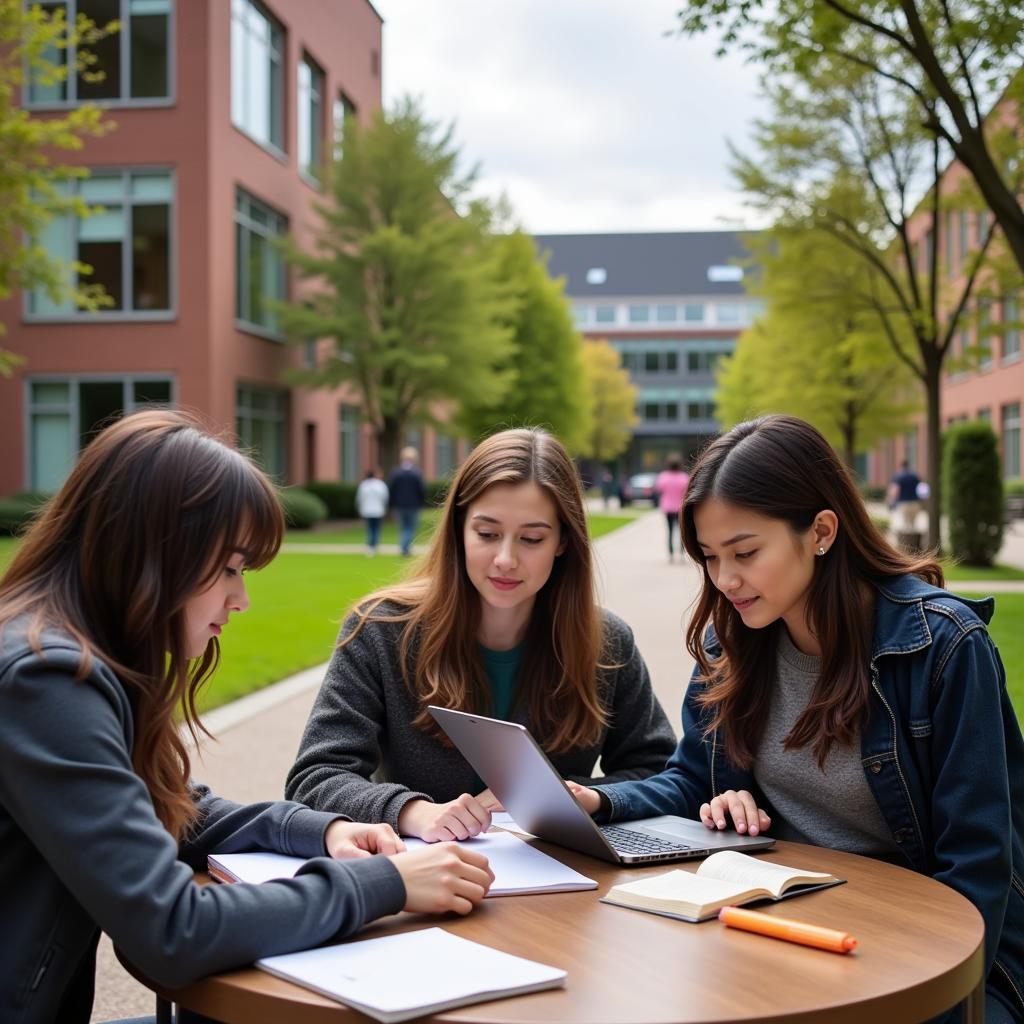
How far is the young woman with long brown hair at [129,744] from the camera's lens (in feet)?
5.95

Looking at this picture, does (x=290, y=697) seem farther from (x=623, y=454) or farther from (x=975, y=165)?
(x=623, y=454)

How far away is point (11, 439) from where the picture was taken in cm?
2706

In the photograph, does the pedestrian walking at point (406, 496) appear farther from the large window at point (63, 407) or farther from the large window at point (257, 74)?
the large window at point (257, 74)

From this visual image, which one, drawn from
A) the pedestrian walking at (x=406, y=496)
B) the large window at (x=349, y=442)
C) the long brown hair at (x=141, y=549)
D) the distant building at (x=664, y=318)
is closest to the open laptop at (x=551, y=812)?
the long brown hair at (x=141, y=549)

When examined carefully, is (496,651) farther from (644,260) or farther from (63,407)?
(644,260)

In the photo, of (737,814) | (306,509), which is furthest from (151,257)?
(737,814)

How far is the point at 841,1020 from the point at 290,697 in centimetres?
741

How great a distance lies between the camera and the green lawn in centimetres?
1759

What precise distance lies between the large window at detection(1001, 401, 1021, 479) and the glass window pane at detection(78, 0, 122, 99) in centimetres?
2932

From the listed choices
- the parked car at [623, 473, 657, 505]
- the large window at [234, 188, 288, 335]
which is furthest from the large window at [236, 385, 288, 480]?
the parked car at [623, 473, 657, 505]

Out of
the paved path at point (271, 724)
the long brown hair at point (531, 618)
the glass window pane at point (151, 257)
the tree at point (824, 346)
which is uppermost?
the glass window pane at point (151, 257)

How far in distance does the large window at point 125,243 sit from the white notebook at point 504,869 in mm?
25838

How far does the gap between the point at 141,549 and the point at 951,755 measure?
1602 millimetres

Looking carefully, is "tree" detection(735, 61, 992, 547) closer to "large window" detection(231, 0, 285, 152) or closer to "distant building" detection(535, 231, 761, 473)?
"large window" detection(231, 0, 285, 152)
